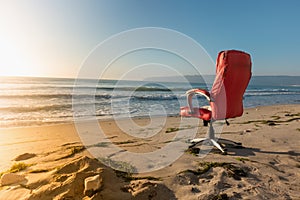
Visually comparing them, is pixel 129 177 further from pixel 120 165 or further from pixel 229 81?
pixel 229 81

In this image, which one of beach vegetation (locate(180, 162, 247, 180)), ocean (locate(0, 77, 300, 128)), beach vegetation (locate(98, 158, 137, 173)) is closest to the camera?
beach vegetation (locate(180, 162, 247, 180))

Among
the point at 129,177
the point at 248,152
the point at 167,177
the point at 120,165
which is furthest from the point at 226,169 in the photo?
the point at 120,165

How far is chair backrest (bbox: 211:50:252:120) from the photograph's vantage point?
137 inches

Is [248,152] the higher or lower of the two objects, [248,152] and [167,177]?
the lower

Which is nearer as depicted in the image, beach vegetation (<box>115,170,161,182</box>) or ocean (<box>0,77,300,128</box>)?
beach vegetation (<box>115,170,161,182</box>)

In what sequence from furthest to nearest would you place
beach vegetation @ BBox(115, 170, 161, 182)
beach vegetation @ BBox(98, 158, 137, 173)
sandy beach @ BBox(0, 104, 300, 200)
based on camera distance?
1. beach vegetation @ BBox(98, 158, 137, 173)
2. beach vegetation @ BBox(115, 170, 161, 182)
3. sandy beach @ BBox(0, 104, 300, 200)

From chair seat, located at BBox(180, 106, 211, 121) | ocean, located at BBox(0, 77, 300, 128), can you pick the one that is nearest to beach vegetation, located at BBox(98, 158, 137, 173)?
chair seat, located at BBox(180, 106, 211, 121)

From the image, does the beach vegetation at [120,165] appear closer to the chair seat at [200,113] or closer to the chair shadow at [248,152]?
the chair seat at [200,113]

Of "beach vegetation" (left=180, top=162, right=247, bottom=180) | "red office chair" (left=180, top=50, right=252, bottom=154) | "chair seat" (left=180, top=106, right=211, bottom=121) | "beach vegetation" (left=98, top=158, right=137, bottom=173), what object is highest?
"red office chair" (left=180, top=50, right=252, bottom=154)

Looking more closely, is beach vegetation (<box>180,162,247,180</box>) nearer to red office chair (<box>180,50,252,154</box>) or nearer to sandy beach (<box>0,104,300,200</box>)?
sandy beach (<box>0,104,300,200</box>)

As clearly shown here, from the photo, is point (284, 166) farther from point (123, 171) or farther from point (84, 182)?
point (84, 182)

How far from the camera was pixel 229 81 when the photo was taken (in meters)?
3.54

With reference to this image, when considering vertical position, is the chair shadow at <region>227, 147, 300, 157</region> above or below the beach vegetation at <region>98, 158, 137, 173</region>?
below

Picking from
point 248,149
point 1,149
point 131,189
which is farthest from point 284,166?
point 1,149
